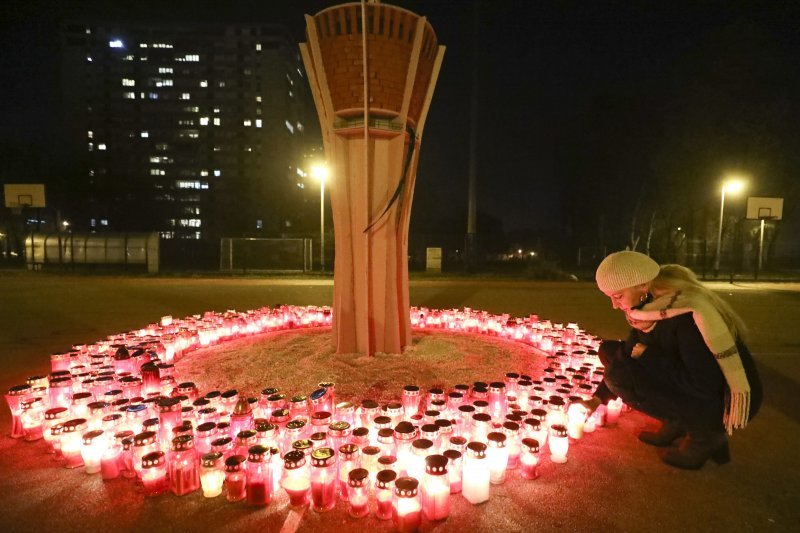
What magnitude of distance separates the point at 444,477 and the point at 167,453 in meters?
1.79

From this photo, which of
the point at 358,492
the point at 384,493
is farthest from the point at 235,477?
the point at 384,493

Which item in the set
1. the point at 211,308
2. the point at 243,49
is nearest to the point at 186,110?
the point at 243,49

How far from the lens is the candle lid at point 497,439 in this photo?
278 centimetres

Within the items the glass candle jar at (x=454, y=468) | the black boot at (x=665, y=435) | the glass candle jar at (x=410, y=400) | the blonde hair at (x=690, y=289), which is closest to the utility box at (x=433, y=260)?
the glass candle jar at (x=410, y=400)

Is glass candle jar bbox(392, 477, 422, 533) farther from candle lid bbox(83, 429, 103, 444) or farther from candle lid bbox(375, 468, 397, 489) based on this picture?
candle lid bbox(83, 429, 103, 444)

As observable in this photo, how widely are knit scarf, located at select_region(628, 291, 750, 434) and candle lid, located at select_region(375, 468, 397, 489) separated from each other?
6.89ft

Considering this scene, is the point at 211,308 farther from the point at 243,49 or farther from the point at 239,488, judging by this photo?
the point at 243,49

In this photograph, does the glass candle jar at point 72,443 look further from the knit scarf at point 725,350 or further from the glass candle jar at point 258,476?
the knit scarf at point 725,350

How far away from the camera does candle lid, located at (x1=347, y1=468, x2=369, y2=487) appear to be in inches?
96.0

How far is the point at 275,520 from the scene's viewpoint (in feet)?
8.11

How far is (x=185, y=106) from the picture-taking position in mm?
95125

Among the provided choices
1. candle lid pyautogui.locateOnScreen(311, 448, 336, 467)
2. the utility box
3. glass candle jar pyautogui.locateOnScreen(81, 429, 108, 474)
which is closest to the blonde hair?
candle lid pyautogui.locateOnScreen(311, 448, 336, 467)

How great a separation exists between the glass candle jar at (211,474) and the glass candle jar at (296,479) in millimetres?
448

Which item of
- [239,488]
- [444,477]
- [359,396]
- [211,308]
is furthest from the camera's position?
[211,308]
